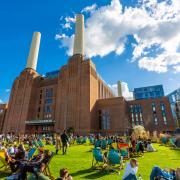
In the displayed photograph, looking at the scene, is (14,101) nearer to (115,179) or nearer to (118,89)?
(118,89)

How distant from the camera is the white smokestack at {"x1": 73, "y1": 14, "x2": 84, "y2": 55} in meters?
62.4

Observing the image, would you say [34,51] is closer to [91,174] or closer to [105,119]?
[105,119]

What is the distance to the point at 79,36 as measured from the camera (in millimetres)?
64875

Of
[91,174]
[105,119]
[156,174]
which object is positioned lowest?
[91,174]

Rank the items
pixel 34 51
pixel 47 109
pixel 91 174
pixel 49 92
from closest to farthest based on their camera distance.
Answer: pixel 91 174, pixel 47 109, pixel 49 92, pixel 34 51

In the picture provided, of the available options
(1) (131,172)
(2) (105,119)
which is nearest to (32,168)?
(1) (131,172)

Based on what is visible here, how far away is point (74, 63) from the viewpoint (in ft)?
191

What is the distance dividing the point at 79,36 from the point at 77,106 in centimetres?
2997

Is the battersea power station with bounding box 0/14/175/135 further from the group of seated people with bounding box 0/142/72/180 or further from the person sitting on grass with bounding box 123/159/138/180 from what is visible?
the person sitting on grass with bounding box 123/159/138/180

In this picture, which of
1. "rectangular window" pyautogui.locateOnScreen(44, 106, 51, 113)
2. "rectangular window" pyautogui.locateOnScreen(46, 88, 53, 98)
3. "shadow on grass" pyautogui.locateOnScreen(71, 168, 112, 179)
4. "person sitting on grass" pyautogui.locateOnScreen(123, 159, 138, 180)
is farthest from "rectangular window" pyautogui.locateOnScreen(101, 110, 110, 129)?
"person sitting on grass" pyautogui.locateOnScreen(123, 159, 138, 180)

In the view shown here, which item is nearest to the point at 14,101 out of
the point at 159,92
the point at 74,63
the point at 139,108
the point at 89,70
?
the point at 74,63

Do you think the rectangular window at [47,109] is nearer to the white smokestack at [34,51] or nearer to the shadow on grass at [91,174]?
the white smokestack at [34,51]

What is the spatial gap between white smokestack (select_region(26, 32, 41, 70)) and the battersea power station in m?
2.89

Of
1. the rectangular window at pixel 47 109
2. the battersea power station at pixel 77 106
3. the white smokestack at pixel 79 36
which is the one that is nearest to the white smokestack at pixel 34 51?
the battersea power station at pixel 77 106
